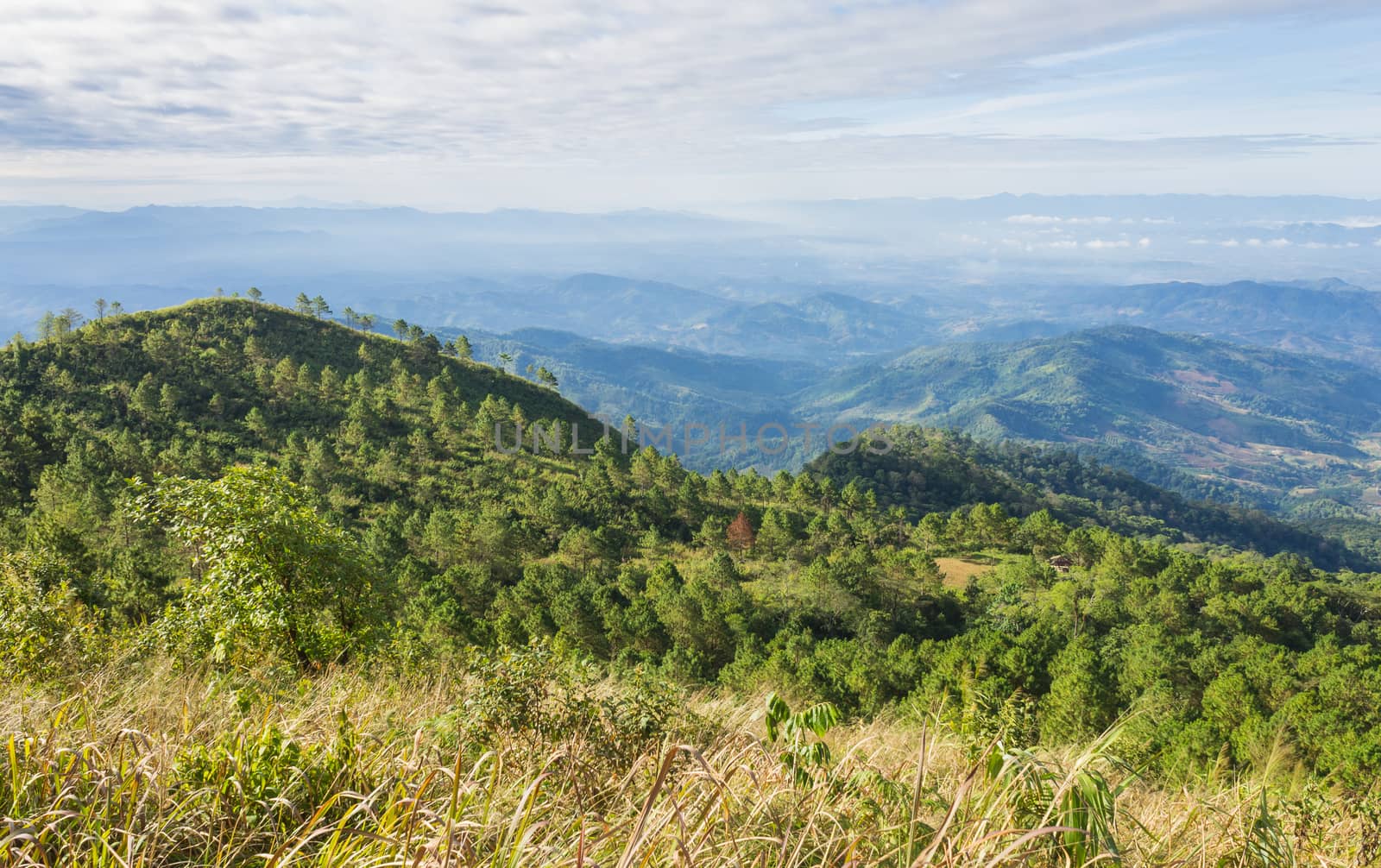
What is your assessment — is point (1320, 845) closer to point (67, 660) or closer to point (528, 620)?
point (67, 660)

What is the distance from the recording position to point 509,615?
1186 inches

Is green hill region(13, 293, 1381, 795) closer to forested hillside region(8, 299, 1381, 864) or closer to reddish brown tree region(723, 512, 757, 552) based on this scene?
forested hillside region(8, 299, 1381, 864)

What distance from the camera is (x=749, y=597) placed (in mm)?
37656

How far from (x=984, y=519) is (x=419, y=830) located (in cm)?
6027

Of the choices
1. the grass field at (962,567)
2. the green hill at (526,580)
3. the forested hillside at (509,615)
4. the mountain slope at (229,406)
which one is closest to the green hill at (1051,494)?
the forested hillside at (509,615)

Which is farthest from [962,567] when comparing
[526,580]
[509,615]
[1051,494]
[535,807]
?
[1051,494]

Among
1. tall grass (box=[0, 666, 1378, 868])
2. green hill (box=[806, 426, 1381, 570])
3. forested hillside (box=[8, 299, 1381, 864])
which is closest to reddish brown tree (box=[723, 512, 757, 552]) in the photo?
forested hillside (box=[8, 299, 1381, 864])

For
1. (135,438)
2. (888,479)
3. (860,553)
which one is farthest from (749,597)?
(888,479)

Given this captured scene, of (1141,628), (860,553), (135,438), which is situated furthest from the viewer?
(135,438)

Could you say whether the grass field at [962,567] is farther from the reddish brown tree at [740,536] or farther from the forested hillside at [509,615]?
the reddish brown tree at [740,536]

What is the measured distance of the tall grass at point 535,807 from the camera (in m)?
2.73

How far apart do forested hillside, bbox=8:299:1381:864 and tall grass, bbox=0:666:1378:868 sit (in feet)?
0.13

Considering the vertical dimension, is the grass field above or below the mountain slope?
below

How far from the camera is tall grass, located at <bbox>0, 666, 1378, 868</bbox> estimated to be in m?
2.73
